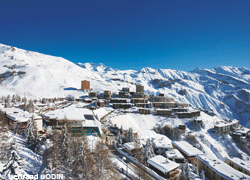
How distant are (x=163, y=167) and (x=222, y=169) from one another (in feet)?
37.3

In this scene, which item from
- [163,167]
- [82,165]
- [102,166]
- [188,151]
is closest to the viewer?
[82,165]

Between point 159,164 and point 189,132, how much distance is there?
4420 centimetres

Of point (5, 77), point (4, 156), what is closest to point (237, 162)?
point (4, 156)

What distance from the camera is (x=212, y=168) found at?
84.9 feet

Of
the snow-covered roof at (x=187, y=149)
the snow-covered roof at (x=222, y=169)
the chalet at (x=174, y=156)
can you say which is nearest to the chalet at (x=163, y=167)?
the chalet at (x=174, y=156)

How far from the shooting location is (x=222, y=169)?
25125 millimetres

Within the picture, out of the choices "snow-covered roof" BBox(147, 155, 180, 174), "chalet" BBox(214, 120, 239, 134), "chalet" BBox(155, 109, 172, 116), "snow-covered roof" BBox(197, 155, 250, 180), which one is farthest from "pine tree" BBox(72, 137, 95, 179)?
"chalet" BBox(214, 120, 239, 134)

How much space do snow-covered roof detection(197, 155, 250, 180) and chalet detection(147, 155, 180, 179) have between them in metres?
7.47

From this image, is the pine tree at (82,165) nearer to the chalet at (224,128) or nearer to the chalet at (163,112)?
the chalet at (163,112)

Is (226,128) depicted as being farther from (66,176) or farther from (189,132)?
(66,176)

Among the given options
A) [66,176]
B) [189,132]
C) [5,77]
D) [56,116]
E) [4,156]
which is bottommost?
[189,132]

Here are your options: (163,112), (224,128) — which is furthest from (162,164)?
(224,128)

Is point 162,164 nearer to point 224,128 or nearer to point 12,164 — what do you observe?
point 12,164

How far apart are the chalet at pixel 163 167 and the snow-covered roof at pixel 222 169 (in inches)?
294
